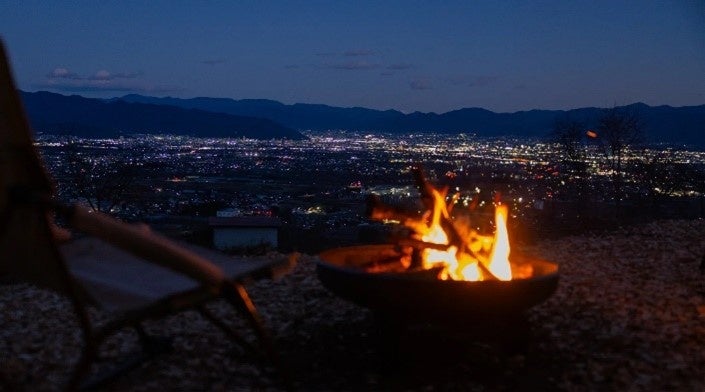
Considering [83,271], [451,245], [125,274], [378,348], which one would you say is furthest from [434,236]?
[83,271]

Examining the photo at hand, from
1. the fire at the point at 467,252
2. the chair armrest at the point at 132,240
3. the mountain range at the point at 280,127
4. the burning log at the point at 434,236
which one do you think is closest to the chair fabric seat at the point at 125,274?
the chair armrest at the point at 132,240

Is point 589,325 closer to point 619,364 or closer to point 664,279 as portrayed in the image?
point 619,364

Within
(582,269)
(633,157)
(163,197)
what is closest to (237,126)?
(163,197)

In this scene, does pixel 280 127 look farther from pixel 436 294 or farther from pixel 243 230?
pixel 436 294

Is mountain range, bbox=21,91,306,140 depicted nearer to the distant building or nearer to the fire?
the distant building

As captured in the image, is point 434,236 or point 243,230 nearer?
point 434,236

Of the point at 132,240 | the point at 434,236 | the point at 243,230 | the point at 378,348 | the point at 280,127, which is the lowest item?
the point at 243,230

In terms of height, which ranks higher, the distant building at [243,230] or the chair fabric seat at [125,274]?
the chair fabric seat at [125,274]

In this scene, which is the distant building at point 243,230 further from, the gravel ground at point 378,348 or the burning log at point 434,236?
the burning log at point 434,236
